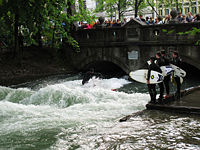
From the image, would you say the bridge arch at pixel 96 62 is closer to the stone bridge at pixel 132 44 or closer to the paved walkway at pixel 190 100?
the stone bridge at pixel 132 44

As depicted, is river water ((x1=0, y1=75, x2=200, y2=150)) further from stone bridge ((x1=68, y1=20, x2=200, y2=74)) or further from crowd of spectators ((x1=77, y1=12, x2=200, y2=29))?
crowd of spectators ((x1=77, y1=12, x2=200, y2=29))

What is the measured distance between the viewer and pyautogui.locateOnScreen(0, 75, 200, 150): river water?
7.18 m

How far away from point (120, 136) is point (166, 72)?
148 inches

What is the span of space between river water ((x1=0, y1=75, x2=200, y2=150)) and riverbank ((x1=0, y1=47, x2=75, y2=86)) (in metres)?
7.32

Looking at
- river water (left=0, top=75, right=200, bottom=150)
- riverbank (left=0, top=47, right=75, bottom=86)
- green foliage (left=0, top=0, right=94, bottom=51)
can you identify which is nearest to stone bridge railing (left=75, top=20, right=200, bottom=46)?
green foliage (left=0, top=0, right=94, bottom=51)

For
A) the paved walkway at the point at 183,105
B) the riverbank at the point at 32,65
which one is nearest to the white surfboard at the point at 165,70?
the paved walkway at the point at 183,105

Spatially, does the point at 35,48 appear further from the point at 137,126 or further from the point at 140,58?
the point at 137,126

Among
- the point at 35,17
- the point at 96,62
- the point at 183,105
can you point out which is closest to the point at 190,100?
the point at 183,105

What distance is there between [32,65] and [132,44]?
767 cm

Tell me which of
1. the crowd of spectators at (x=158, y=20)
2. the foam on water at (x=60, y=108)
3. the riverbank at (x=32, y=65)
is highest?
the crowd of spectators at (x=158, y=20)

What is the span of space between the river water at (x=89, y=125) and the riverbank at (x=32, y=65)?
7321mm

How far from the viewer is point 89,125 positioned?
9.11 meters

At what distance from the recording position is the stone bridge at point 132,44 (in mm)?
18953

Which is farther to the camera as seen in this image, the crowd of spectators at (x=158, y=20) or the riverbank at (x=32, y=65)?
the riverbank at (x=32, y=65)
